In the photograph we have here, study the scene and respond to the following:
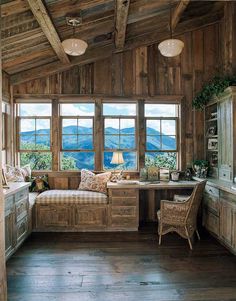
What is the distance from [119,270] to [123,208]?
4.48 ft

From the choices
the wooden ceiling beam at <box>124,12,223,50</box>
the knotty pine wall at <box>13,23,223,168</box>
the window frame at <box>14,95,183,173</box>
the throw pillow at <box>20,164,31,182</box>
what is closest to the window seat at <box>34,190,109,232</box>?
the throw pillow at <box>20,164,31,182</box>

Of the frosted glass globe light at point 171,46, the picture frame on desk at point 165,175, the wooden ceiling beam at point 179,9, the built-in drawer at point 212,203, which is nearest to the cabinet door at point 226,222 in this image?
the built-in drawer at point 212,203

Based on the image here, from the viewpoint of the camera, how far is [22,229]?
352cm

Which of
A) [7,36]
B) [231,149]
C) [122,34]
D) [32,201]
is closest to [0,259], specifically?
[32,201]

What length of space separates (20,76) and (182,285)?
4.32 metres

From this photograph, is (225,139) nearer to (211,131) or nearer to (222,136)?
(222,136)

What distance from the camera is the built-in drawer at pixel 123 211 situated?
4.06 metres

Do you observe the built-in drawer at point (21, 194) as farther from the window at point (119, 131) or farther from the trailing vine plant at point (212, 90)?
the trailing vine plant at point (212, 90)

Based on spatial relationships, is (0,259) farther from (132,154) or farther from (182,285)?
(132,154)

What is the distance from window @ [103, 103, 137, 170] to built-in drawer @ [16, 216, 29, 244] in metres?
1.80

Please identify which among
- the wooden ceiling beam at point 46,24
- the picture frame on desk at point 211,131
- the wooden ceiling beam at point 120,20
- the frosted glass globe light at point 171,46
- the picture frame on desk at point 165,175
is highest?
the wooden ceiling beam at point 120,20

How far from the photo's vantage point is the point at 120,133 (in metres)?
4.77

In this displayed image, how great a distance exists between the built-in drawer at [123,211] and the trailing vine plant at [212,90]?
7.69 ft

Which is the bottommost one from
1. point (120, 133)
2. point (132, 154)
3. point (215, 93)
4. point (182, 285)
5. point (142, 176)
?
point (182, 285)
